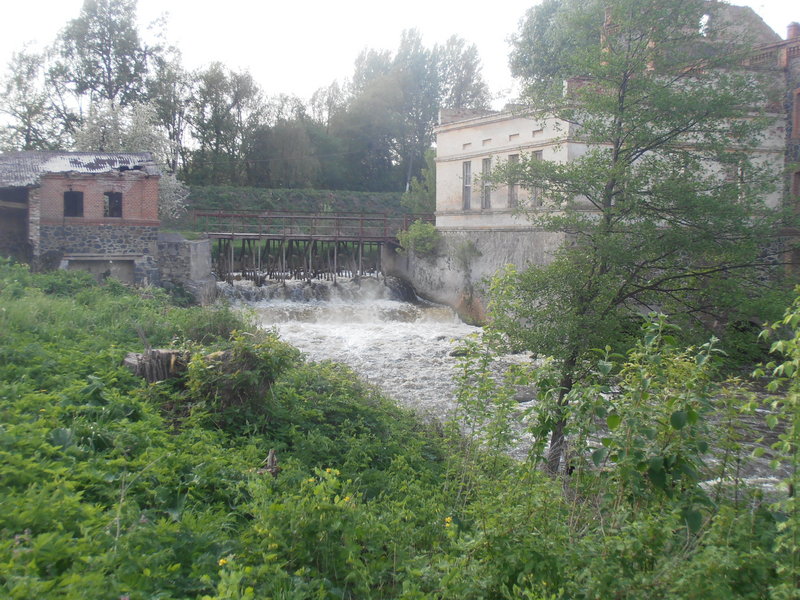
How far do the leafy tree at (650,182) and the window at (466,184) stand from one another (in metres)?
13.7

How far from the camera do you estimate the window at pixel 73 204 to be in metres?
23.1

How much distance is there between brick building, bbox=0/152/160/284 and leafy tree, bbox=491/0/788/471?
50.6 feet

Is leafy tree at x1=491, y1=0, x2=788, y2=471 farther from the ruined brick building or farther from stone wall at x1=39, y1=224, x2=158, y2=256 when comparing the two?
stone wall at x1=39, y1=224, x2=158, y2=256

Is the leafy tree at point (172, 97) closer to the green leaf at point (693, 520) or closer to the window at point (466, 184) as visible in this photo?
the window at point (466, 184)

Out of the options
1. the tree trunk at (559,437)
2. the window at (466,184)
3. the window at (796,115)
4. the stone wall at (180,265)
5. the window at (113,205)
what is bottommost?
the tree trunk at (559,437)

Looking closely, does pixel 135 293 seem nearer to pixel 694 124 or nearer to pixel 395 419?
pixel 395 419

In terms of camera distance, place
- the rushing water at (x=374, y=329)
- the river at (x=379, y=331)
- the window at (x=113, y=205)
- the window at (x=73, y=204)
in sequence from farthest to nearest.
Answer: 1. the window at (x=113, y=205)
2. the window at (x=73, y=204)
3. the rushing water at (x=374, y=329)
4. the river at (x=379, y=331)

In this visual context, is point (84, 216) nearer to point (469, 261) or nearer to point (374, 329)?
point (374, 329)

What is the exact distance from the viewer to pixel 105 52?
39375mm

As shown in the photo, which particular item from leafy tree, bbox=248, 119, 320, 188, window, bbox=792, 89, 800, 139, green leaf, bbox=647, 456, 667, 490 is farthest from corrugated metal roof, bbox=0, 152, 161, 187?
green leaf, bbox=647, 456, 667, 490

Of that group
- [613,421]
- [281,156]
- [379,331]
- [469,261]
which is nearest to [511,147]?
[469,261]

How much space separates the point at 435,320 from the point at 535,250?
14.9ft

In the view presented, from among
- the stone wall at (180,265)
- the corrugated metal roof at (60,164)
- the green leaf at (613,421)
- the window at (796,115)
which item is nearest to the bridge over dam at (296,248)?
the stone wall at (180,265)

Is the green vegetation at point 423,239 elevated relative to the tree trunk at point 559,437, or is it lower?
elevated
